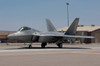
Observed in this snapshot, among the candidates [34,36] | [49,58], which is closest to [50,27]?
[34,36]

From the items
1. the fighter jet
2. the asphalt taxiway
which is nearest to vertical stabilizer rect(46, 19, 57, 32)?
the fighter jet

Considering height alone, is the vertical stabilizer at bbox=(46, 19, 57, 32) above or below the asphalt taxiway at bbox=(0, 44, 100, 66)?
above

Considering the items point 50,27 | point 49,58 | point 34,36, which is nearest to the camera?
point 49,58

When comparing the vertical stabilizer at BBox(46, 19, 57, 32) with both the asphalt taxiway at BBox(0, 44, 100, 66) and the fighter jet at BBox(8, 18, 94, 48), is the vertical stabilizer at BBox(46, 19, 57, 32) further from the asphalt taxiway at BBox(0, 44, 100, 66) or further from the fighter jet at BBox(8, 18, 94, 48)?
the asphalt taxiway at BBox(0, 44, 100, 66)

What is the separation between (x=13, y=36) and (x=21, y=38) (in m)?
1.28

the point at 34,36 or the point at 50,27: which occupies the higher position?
the point at 50,27

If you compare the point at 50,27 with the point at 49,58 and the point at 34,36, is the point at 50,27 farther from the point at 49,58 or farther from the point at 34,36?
the point at 49,58

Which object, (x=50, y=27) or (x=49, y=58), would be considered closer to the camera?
(x=49, y=58)

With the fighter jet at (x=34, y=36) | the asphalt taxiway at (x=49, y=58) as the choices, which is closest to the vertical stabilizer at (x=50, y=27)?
the fighter jet at (x=34, y=36)

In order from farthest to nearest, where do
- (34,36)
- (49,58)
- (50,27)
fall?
(50,27) < (34,36) < (49,58)

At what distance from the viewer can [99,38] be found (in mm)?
65688

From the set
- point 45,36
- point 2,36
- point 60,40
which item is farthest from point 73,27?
point 2,36

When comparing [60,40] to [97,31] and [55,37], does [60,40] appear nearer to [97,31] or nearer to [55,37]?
[55,37]

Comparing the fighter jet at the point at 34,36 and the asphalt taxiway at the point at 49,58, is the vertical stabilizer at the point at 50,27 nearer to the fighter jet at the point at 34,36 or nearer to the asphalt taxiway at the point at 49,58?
the fighter jet at the point at 34,36
